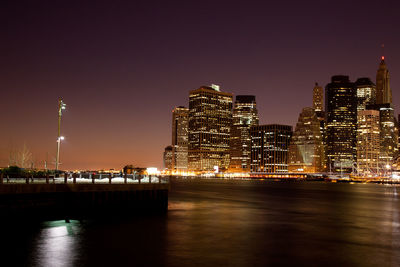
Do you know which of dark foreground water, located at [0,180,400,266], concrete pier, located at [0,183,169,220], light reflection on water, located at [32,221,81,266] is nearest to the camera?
light reflection on water, located at [32,221,81,266]

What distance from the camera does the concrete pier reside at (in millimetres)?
33156

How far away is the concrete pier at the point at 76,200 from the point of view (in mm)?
33156

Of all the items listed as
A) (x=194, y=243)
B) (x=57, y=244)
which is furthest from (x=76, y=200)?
(x=194, y=243)

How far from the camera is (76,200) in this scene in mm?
37312

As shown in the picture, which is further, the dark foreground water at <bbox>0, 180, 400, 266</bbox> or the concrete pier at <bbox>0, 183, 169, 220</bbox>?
the concrete pier at <bbox>0, 183, 169, 220</bbox>

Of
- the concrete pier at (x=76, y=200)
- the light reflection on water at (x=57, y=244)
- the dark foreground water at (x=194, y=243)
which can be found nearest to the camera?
the light reflection on water at (x=57, y=244)

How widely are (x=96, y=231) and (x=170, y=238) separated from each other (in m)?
6.05

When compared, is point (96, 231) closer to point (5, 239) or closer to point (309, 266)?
point (5, 239)

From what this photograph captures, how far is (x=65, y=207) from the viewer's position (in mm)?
36531

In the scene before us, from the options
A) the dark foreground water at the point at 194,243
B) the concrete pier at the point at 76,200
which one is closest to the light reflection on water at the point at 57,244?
the dark foreground water at the point at 194,243

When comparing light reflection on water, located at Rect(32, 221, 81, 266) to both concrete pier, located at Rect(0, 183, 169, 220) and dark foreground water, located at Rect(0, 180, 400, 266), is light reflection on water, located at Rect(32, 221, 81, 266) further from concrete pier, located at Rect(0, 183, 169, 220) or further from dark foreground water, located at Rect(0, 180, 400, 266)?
concrete pier, located at Rect(0, 183, 169, 220)

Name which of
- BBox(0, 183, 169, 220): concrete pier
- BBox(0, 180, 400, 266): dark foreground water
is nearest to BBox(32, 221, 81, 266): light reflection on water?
BBox(0, 180, 400, 266): dark foreground water

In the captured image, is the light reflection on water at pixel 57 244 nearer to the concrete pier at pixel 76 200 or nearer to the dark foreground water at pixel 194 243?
the dark foreground water at pixel 194 243

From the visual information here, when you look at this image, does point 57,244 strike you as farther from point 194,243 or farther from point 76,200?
point 194,243
